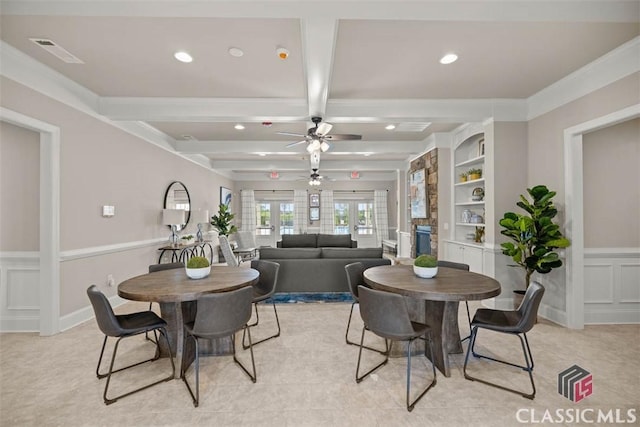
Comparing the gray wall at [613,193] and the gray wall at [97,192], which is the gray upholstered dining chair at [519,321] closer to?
the gray wall at [613,193]

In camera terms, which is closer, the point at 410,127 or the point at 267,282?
the point at 267,282

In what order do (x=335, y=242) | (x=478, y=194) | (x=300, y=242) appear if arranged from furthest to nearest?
(x=300, y=242), (x=335, y=242), (x=478, y=194)

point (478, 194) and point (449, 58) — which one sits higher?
point (449, 58)

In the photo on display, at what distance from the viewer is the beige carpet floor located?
1.88m

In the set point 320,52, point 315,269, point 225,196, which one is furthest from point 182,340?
point 225,196

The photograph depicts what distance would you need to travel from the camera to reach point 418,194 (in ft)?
21.1

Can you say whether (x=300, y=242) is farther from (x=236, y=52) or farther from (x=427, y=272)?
(x=236, y=52)

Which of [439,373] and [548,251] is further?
[548,251]

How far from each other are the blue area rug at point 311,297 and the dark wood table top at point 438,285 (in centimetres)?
183

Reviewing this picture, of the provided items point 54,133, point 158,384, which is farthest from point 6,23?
point 158,384

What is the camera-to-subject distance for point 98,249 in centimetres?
378

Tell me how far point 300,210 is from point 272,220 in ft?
3.68

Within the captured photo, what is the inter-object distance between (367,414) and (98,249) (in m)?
3.90

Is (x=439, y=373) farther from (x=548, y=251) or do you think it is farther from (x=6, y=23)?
(x=6, y=23)
